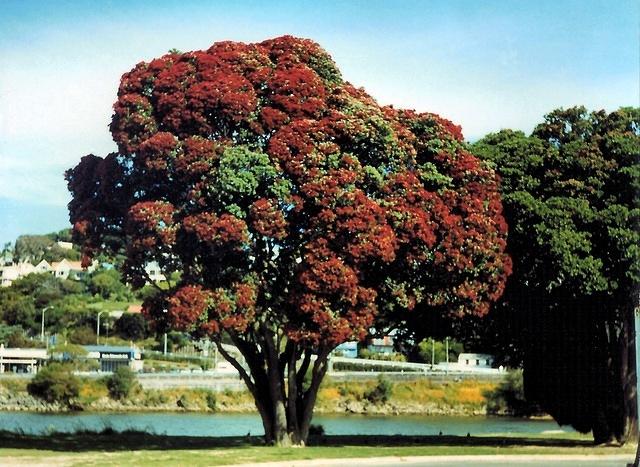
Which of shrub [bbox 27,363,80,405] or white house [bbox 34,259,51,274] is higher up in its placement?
white house [bbox 34,259,51,274]

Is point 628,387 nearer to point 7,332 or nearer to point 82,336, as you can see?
point 7,332

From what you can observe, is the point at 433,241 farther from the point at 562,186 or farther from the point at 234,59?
the point at 234,59

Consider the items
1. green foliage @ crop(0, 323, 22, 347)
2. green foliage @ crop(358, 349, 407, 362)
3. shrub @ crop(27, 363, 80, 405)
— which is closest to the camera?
shrub @ crop(27, 363, 80, 405)

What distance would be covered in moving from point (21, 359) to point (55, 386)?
19.1 m

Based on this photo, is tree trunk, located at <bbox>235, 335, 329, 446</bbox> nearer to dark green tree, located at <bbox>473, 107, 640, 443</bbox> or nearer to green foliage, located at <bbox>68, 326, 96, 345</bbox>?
dark green tree, located at <bbox>473, 107, 640, 443</bbox>

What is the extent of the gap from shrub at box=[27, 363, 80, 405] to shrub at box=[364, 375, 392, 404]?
19.1 m

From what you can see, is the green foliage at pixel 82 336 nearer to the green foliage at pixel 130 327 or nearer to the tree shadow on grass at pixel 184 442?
the green foliage at pixel 130 327

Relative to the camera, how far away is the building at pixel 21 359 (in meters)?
78.3

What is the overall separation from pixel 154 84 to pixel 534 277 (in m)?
10.5

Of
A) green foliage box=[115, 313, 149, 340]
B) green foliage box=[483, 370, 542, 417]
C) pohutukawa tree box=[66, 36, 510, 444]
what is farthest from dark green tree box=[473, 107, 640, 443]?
green foliage box=[115, 313, 149, 340]

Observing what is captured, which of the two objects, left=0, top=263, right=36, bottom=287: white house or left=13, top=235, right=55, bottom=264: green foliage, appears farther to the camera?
left=13, top=235, right=55, bottom=264: green foliage

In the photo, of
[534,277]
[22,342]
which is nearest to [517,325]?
[534,277]

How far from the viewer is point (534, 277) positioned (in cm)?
2472

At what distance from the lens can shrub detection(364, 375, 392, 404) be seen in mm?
65875
